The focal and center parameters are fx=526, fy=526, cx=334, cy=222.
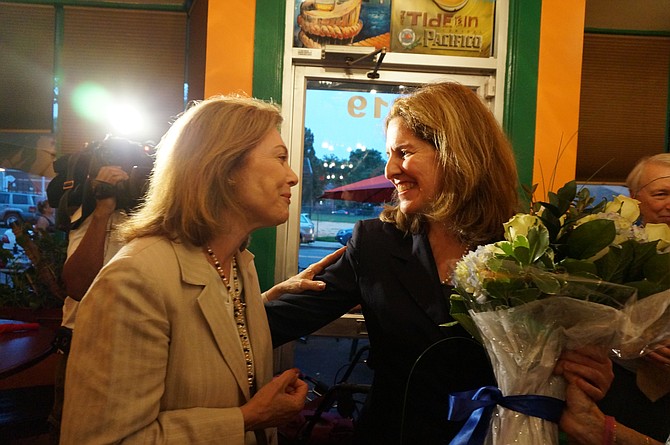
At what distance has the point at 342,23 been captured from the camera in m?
2.76

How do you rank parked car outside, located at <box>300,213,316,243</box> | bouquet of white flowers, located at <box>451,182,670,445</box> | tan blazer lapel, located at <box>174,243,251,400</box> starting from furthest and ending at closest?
1. parked car outside, located at <box>300,213,316,243</box>
2. tan blazer lapel, located at <box>174,243,251,400</box>
3. bouquet of white flowers, located at <box>451,182,670,445</box>

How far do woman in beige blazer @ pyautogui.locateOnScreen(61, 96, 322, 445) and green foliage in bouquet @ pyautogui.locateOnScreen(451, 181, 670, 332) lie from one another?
616mm

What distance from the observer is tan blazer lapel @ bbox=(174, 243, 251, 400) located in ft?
4.20

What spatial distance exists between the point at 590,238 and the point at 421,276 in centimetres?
58

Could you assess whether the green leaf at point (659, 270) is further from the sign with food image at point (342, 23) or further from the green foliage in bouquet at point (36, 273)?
the green foliage in bouquet at point (36, 273)

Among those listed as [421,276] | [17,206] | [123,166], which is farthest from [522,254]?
[17,206]

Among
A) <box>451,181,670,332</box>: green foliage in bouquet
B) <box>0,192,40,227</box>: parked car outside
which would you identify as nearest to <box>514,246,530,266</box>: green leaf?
<box>451,181,670,332</box>: green foliage in bouquet

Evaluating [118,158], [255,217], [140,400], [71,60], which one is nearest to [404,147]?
[255,217]

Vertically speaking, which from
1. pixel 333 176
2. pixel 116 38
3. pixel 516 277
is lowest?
pixel 516 277

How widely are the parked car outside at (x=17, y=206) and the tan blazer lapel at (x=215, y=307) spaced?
3.07 meters

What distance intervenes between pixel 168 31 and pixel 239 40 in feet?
4.72

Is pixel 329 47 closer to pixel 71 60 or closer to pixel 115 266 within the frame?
pixel 115 266

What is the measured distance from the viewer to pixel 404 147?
5.19ft

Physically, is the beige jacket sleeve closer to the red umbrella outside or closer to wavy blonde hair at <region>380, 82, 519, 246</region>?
wavy blonde hair at <region>380, 82, 519, 246</region>
